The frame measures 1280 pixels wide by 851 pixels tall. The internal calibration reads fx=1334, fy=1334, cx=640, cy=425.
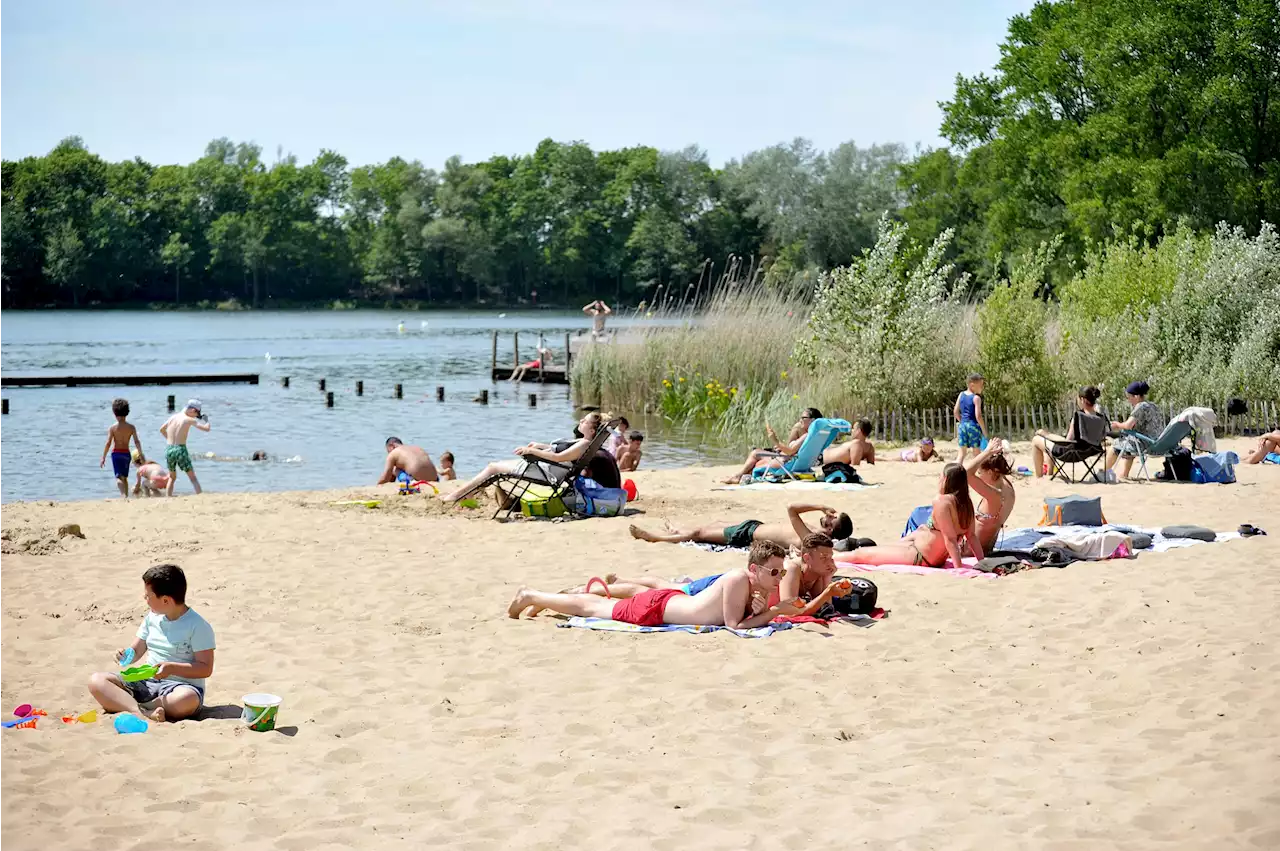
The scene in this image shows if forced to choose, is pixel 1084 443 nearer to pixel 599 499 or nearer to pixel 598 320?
pixel 599 499

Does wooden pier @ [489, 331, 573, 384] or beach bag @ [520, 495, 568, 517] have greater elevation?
wooden pier @ [489, 331, 573, 384]

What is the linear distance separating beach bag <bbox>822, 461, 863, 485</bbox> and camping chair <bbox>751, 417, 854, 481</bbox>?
0.29m

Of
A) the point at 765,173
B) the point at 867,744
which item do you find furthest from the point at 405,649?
the point at 765,173

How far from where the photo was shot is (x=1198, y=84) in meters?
35.1

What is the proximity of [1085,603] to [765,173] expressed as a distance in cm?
7093

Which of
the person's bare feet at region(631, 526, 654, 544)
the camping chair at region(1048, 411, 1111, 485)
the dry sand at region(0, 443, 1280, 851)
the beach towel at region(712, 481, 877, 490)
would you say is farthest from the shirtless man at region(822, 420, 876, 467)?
the dry sand at region(0, 443, 1280, 851)

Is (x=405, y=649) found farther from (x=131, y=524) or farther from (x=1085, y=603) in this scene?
(x=131, y=524)

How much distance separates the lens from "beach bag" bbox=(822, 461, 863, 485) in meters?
14.4

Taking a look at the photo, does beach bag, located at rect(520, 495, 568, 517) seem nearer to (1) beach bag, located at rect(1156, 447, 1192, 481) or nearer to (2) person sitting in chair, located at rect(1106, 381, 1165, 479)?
(2) person sitting in chair, located at rect(1106, 381, 1165, 479)

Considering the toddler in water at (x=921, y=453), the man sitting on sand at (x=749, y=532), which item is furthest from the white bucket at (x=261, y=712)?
the toddler in water at (x=921, y=453)

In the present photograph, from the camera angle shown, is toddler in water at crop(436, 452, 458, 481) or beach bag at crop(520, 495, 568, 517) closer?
beach bag at crop(520, 495, 568, 517)

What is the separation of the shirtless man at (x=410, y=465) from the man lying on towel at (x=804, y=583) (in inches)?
286

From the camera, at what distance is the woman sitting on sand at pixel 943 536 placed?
912cm

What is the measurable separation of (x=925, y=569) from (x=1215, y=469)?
5.87 m
